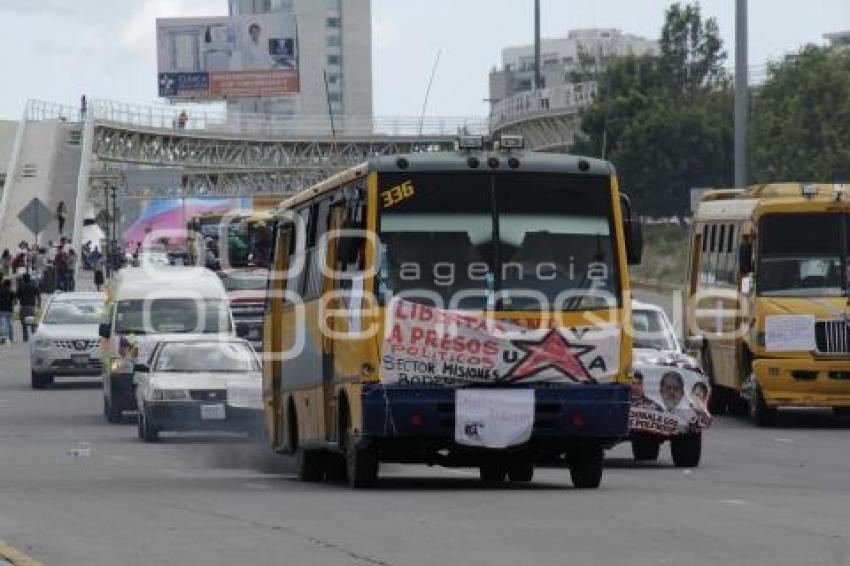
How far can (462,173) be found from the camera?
20.0m

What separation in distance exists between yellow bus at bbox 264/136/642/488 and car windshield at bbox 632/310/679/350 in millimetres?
5599

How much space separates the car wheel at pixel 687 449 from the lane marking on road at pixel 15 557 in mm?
10833

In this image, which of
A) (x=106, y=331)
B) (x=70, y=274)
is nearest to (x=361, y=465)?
(x=106, y=331)

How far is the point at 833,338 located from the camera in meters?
31.8

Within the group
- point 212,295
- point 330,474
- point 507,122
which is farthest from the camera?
point 507,122

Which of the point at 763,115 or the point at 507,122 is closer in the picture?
the point at 763,115

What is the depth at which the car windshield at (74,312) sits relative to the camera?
45.1 m

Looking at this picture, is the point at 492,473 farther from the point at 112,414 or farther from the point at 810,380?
the point at 112,414

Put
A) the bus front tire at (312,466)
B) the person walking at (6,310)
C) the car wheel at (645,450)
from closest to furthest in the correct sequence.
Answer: the bus front tire at (312,466), the car wheel at (645,450), the person walking at (6,310)

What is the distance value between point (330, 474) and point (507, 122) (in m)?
86.0

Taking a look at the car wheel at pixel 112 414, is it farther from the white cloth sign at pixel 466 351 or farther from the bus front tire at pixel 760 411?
the white cloth sign at pixel 466 351

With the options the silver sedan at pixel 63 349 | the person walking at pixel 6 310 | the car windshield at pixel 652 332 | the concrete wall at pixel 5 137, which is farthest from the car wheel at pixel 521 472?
the concrete wall at pixel 5 137

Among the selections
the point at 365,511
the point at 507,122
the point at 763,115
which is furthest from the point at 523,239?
the point at 507,122

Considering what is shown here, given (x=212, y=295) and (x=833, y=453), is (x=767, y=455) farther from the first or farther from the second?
(x=212, y=295)
